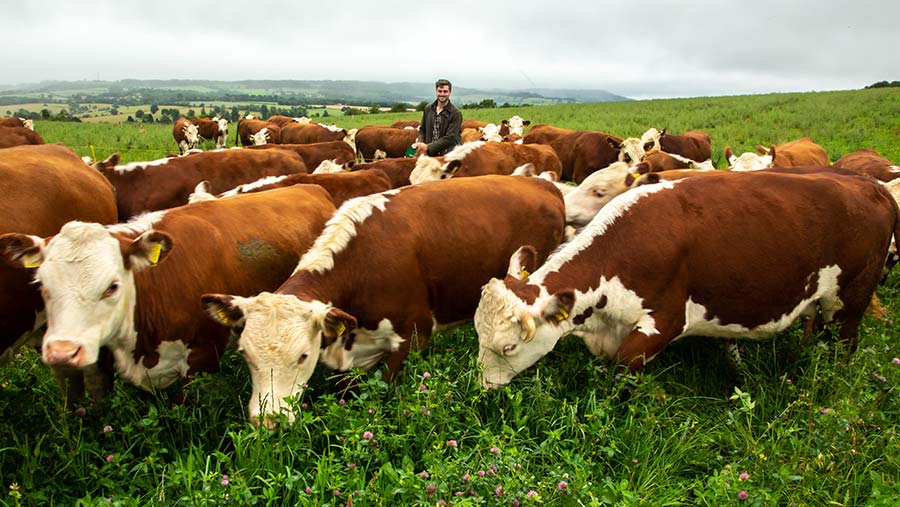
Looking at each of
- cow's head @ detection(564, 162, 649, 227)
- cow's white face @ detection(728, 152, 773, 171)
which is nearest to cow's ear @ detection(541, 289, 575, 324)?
cow's head @ detection(564, 162, 649, 227)

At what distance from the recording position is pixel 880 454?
12.7 ft

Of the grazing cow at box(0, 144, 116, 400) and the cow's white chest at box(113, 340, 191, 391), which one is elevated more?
the grazing cow at box(0, 144, 116, 400)

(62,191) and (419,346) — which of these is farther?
(62,191)

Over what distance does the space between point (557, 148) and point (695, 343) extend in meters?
10.8

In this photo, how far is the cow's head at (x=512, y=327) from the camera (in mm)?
4316

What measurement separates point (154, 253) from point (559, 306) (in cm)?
277

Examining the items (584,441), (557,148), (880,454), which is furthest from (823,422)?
(557,148)

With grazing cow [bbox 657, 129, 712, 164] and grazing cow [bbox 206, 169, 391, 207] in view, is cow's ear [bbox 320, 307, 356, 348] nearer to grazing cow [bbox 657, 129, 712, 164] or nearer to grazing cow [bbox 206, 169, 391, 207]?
grazing cow [bbox 206, 169, 391, 207]

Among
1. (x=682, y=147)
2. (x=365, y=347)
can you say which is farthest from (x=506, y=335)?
(x=682, y=147)

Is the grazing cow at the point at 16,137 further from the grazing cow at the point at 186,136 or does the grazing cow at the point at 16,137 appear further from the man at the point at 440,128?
the grazing cow at the point at 186,136

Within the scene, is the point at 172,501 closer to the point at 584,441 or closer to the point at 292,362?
the point at 292,362

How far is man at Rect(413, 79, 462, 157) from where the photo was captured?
10477 mm

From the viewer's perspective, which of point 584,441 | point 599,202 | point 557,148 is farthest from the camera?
point 557,148

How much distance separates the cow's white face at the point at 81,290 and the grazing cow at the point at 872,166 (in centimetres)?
901
